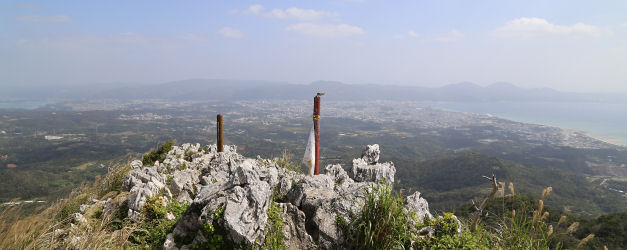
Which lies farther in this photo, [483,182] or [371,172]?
[483,182]

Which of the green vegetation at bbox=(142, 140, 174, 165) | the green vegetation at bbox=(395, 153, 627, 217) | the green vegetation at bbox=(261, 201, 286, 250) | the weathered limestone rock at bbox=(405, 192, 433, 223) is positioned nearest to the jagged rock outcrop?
the weathered limestone rock at bbox=(405, 192, 433, 223)

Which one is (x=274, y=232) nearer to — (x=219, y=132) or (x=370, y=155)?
(x=370, y=155)

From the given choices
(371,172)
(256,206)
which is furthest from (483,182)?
(256,206)

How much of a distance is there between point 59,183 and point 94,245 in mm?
65467

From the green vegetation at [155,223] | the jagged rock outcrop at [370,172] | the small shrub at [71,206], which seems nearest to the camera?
the green vegetation at [155,223]

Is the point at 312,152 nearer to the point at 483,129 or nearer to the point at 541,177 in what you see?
the point at 541,177

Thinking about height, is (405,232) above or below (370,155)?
above

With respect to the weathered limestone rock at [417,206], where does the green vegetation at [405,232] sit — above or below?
above

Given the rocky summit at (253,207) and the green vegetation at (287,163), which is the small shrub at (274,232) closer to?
the rocky summit at (253,207)

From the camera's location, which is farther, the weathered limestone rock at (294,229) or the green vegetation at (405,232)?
the weathered limestone rock at (294,229)

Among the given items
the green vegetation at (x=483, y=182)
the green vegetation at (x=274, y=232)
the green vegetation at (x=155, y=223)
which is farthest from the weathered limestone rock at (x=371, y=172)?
the green vegetation at (x=483, y=182)

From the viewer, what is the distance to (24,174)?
183 ft

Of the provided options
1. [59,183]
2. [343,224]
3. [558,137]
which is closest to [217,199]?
[343,224]

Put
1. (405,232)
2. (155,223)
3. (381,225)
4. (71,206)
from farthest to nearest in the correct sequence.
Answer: (71,206) → (155,223) → (405,232) → (381,225)
